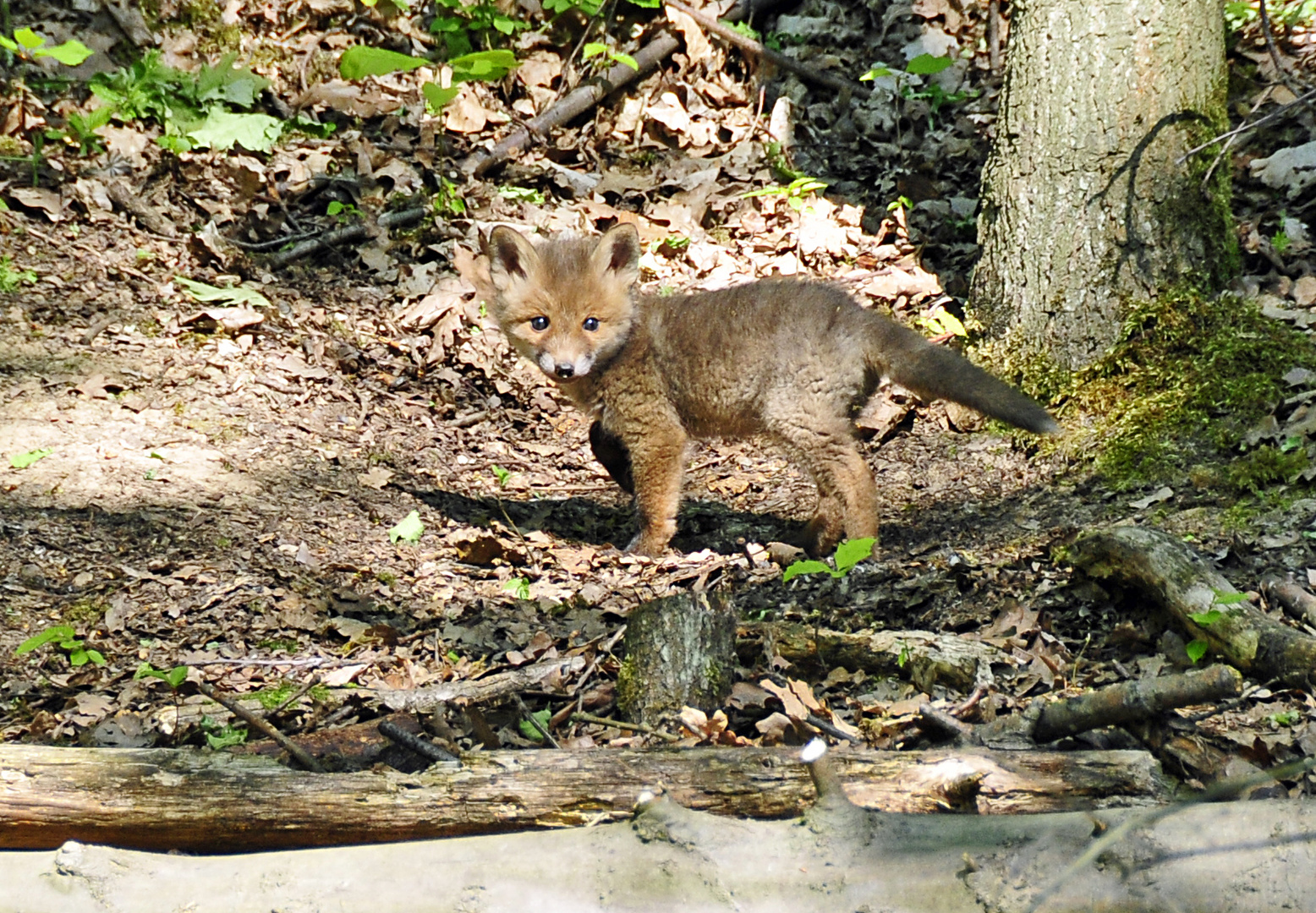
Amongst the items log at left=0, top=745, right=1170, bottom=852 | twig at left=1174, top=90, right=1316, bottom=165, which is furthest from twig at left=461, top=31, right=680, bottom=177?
log at left=0, top=745, right=1170, bottom=852

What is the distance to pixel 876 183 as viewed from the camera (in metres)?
8.98

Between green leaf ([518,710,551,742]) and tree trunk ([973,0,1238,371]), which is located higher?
tree trunk ([973,0,1238,371])

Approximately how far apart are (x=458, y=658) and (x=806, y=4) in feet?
27.0

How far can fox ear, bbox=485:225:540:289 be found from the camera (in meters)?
6.29

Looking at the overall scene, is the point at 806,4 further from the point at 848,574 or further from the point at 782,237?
the point at 848,574

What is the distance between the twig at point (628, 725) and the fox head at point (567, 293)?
Result: 2.81 m

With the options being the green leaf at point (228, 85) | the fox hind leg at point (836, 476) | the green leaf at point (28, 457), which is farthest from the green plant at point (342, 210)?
the fox hind leg at point (836, 476)

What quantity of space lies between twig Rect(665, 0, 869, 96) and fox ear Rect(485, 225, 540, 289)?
4.60 m

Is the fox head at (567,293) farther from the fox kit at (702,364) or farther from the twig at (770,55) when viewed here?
the twig at (770,55)

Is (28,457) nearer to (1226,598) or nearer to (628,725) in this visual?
(628,725)

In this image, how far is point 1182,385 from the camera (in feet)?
18.6

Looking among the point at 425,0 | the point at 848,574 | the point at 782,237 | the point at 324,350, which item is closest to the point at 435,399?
the point at 324,350

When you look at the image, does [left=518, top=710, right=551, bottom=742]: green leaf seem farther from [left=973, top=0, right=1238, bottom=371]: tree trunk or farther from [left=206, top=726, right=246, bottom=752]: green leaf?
[left=973, top=0, right=1238, bottom=371]: tree trunk

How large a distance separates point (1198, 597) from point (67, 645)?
183 inches
